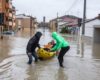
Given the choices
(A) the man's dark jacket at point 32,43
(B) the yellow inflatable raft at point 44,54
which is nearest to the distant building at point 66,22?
(B) the yellow inflatable raft at point 44,54

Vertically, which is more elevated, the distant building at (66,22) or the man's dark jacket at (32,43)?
the distant building at (66,22)

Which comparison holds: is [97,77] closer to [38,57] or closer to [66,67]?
[66,67]

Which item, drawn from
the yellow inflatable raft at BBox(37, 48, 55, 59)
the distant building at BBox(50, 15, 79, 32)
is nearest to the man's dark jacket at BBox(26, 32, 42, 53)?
the yellow inflatable raft at BBox(37, 48, 55, 59)

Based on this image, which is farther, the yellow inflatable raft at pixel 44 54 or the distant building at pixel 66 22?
the distant building at pixel 66 22

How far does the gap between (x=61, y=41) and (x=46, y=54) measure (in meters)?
2.63

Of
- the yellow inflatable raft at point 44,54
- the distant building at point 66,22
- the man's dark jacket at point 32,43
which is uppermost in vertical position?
the distant building at point 66,22

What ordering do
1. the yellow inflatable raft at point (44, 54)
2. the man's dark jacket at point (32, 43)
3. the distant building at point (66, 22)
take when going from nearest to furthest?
the man's dark jacket at point (32, 43), the yellow inflatable raft at point (44, 54), the distant building at point (66, 22)

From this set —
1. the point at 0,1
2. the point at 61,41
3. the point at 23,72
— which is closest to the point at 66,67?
the point at 61,41

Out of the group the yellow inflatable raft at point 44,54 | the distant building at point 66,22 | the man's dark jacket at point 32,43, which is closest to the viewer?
the man's dark jacket at point 32,43

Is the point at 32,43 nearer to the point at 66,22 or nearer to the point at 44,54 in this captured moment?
the point at 44,54

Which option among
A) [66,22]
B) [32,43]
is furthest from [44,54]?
[66,22]

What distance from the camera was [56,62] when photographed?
16.5 m

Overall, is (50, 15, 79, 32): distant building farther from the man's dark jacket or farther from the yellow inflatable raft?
the man's dark jacket

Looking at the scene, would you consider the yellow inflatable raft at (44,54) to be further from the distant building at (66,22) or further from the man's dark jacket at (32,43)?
the distant building at (66,22)
